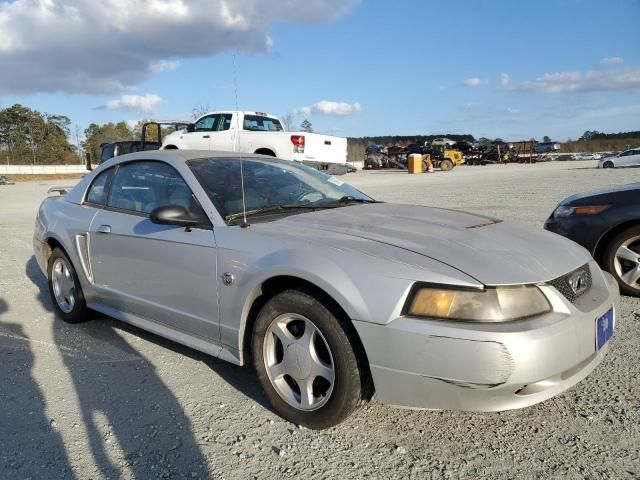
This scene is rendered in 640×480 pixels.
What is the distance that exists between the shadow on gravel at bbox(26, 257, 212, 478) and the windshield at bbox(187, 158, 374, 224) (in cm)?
116

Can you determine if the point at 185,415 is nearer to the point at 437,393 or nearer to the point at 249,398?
the point at 249,398

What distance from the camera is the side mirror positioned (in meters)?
2.95

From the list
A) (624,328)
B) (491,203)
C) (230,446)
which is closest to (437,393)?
(230,446)

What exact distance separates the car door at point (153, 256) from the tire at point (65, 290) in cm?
42

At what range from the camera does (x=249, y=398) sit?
2.96m

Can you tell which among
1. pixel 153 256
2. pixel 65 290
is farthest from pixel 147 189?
pixel 65 290

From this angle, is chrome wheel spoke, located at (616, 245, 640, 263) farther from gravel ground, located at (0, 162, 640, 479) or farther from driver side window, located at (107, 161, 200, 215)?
driver side window, located at (107, 161, 200, 215)

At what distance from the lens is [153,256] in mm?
3248

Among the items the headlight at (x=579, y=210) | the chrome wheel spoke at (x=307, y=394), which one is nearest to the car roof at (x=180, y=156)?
the chrome wheel spoke at (x=307, y=394)

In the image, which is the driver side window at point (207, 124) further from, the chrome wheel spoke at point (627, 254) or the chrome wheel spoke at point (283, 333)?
the chrome wheel spoke at point (283, 333)

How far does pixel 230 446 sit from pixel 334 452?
0.51 m

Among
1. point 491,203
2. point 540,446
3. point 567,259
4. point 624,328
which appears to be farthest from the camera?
point 491,203

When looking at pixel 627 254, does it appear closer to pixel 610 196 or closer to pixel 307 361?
pixel 610 196

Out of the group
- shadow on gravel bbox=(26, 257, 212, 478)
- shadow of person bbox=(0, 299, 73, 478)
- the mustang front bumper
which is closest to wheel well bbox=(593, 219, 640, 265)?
the mustang front bumper
